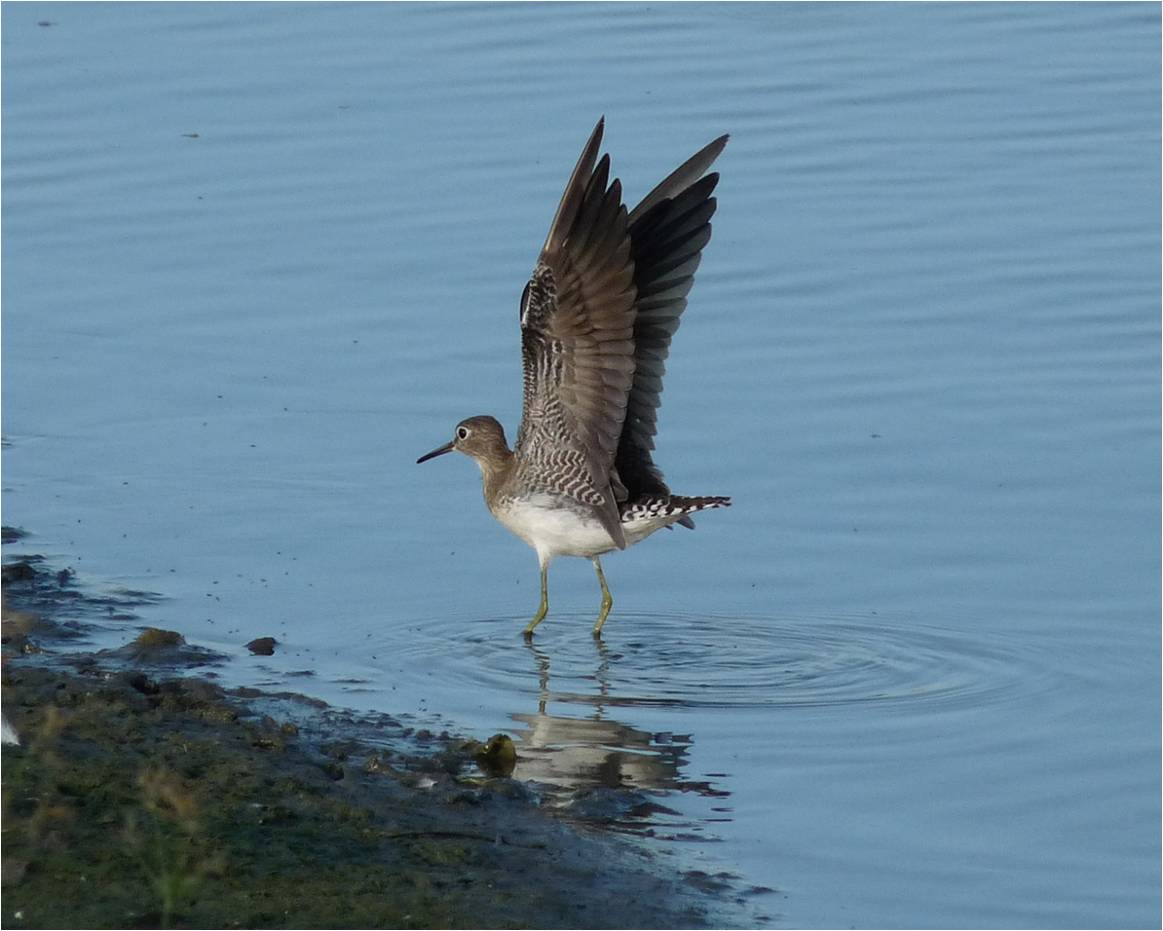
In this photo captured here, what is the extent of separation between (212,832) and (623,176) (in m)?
8.71

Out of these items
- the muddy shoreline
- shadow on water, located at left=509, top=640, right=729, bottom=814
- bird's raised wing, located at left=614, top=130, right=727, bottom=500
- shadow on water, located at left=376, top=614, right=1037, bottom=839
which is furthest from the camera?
bird's raised wing, located at left=614, top=130, right=727, bottom=500

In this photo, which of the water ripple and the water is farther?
the water ripple

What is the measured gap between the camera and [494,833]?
6.59 m

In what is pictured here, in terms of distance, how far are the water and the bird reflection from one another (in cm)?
3

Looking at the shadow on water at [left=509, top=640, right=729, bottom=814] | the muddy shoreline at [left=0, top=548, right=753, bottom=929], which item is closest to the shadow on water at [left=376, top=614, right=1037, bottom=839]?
the shadow on water at [left=509, top=640, right=729, bottom=814]

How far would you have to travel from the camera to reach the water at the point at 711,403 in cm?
785

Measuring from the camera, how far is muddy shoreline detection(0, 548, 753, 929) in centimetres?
560

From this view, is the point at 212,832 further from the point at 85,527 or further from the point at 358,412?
the point at 358,412

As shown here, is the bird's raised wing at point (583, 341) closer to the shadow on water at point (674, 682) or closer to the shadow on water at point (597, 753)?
the shadow on water at point (674, 682)

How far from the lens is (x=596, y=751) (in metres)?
7.96

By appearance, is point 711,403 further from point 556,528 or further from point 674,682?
point 674,682

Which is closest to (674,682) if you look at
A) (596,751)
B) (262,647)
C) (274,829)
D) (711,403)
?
(596,751)

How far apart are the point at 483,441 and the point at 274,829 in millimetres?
4183

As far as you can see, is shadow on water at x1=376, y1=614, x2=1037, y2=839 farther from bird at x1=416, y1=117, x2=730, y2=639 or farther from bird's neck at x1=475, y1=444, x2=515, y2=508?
bird's neck at x1=475, y1=444, x2=515, y2=508
